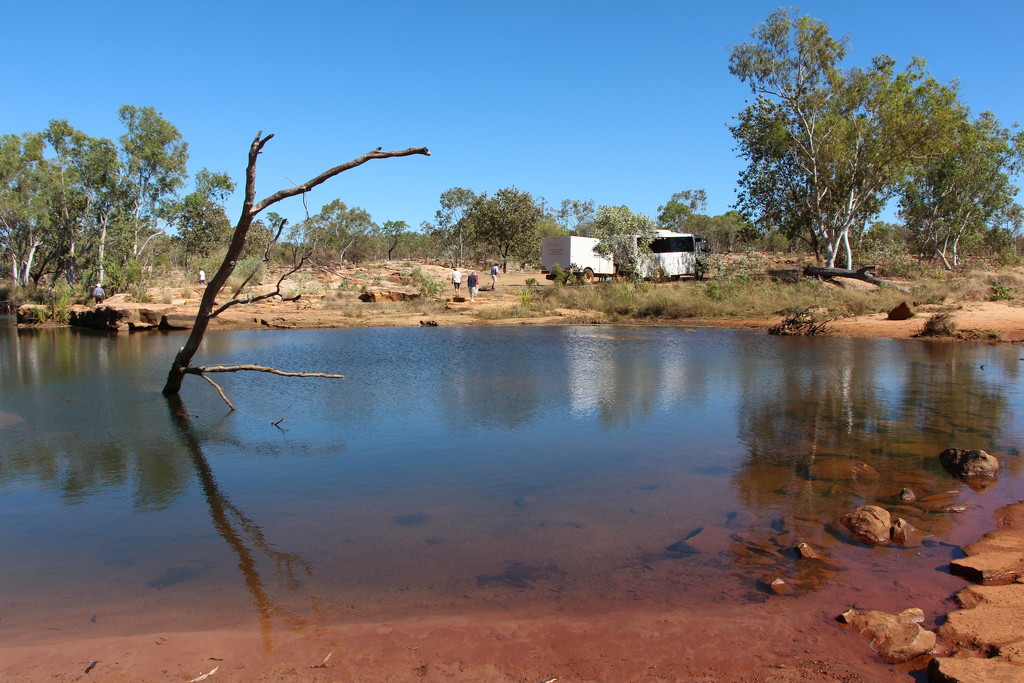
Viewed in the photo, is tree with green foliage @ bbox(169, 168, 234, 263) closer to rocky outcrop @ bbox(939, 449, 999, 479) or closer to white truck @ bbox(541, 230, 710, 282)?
white truck @ bbox(541, 230, 710, 282)

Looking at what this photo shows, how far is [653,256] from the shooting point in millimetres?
33562

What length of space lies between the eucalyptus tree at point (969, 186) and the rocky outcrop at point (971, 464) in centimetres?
3164

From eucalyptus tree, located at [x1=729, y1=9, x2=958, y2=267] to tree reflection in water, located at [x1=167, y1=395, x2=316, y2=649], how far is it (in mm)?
30349

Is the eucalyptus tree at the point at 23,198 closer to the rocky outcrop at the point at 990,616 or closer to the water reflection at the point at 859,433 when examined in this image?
the water reflection at the point at 859,433

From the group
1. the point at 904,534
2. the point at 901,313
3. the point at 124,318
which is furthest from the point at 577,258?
the point at 904,534

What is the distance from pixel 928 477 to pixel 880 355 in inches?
434

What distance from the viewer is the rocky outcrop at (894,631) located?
3697mm

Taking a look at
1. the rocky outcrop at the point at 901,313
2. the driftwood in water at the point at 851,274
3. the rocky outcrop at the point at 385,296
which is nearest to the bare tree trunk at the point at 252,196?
the rocky outcrop at the point at 901,313

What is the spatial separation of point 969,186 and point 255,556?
43047 millimetres

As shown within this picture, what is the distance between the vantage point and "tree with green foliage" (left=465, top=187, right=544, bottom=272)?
152 ft

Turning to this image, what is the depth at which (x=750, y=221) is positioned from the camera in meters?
36.5

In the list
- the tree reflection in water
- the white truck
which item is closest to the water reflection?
the tree reflection in water

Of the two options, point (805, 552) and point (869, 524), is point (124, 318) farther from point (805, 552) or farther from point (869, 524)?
point (869, 524)

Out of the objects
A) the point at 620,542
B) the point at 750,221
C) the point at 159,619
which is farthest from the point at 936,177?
the point at 159,619
